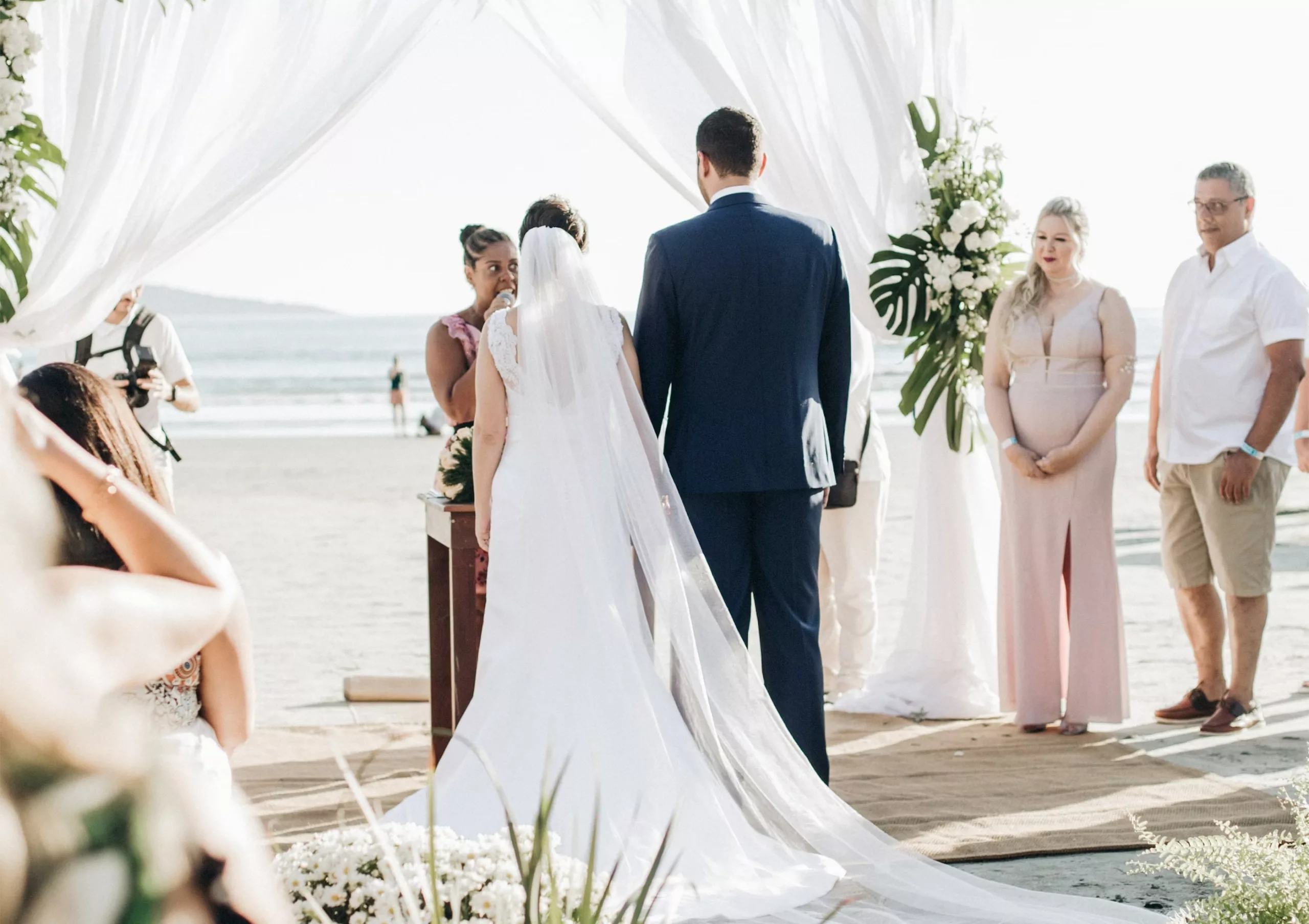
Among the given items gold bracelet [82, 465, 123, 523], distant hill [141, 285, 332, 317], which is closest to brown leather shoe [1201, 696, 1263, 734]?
gold bracelet [82, 465, 123, 523]

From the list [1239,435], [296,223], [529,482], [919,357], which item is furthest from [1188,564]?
[296,223]

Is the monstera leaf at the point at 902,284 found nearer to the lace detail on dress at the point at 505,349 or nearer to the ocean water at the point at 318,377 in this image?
the lace detail on dress at the point at 505,349

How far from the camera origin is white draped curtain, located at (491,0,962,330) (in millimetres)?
5414

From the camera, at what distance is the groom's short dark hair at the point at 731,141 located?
4266 mm

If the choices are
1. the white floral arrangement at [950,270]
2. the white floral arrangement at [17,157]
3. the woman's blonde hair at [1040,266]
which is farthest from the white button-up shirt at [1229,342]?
the white floral arrangement at [17,157]

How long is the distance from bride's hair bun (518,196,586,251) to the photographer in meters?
2.07

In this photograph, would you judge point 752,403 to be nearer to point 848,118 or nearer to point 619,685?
point 619,685

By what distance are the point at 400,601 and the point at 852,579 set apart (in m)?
3.69

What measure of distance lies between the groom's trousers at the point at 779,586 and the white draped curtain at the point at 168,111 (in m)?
1.97

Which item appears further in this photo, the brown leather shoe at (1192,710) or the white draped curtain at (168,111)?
the brown leather shoe at (1192,710)

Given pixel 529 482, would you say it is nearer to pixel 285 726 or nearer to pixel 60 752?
pixel 285 726

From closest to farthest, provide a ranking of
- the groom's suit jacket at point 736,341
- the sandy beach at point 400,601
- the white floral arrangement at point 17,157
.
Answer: the groom's suit jacket at point 736,341 < the white floral arrangement at point 17,157 < the sandy beach at point 400,601

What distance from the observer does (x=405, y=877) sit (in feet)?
6.31

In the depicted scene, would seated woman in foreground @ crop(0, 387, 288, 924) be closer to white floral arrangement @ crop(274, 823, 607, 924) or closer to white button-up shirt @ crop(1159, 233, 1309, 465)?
white floral arrangement @ crop(274, 823, 607, 924)
